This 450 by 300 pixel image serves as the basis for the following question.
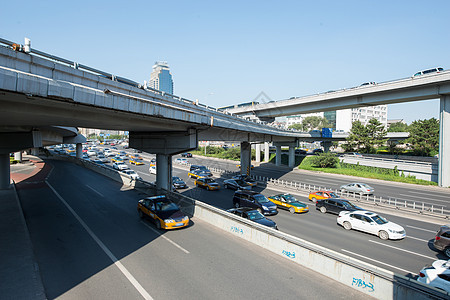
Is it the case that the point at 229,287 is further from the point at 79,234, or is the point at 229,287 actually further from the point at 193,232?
the point at 79,234

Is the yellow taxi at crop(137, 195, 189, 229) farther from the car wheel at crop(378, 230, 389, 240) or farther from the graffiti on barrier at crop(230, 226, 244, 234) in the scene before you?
the car wheel at crop(378, 230, 389, 240)

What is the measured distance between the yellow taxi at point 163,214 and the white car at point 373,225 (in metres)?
11.0

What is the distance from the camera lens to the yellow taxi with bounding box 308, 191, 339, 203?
2517 centimetres

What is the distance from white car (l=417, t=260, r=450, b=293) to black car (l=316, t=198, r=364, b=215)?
1089cm

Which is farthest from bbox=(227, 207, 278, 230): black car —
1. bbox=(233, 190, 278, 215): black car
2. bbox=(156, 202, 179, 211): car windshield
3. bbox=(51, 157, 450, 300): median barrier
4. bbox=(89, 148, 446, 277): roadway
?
bbox=(233, 190, 278, 215): black car

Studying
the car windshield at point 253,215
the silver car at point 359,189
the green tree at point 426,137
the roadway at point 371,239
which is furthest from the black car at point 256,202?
the green tree at point 426,137

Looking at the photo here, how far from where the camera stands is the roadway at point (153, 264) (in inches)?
320

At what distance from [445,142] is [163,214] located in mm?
37567

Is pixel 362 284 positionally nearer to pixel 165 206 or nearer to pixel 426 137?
pixel 165 206

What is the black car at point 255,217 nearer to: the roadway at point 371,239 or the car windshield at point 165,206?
the roadway at point 371,239

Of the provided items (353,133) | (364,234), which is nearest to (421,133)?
(353,133)

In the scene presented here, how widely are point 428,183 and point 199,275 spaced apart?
39242mm

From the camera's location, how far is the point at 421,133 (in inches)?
2114

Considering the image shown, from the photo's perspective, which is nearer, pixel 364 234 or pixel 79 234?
pixel 79 234
